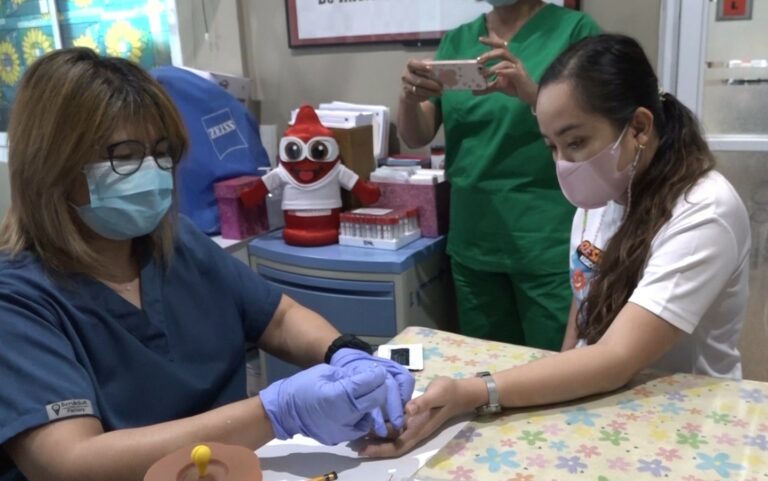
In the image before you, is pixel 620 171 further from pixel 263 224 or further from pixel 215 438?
pixel 263 224

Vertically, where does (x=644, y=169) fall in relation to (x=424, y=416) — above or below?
above

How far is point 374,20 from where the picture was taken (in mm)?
2562

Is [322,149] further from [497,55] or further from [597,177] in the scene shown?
Answer: [597,177]

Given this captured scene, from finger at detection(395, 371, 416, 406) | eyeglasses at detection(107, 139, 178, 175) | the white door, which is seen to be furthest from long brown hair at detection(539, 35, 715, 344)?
the white door

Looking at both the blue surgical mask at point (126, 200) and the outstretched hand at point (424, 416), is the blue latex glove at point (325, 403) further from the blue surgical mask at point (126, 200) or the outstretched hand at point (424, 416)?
the blue surgical mask at point (126, 200)

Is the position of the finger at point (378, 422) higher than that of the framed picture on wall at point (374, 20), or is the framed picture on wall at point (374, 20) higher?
the framed picture on wall at point (374, 20)

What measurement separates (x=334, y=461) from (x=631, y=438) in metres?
0.42

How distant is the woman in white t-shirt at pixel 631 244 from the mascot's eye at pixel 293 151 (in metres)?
0.97

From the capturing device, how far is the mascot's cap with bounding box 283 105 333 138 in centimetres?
212

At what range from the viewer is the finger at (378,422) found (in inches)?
39.7

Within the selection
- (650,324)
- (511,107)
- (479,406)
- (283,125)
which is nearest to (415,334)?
(479,406)

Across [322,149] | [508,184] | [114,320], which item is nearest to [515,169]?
[508,184]

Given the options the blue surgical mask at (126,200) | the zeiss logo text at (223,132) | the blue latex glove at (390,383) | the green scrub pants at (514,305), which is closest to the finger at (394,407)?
the blue latex glove at (390,383)

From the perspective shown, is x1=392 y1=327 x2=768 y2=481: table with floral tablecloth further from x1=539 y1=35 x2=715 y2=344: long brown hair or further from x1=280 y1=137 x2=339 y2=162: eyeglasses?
x1=280 y1=137 x2=339 y2=162: eyeglasses
